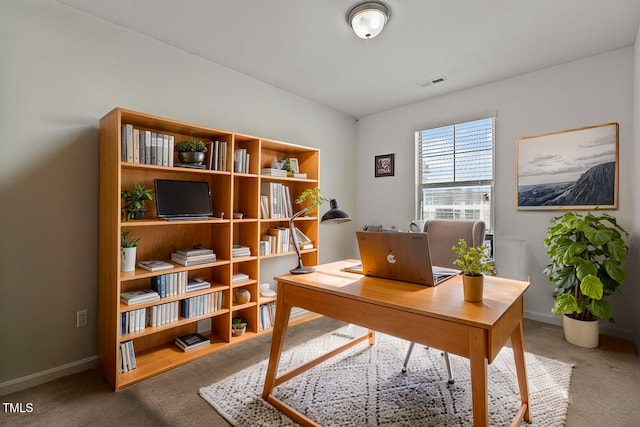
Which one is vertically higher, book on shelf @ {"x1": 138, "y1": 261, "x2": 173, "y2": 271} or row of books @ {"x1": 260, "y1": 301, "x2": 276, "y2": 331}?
book on shelf @ {"x1": 138, "y1": 261, "x2": 173, "y2": 271}

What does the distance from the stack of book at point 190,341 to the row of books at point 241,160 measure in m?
1.44

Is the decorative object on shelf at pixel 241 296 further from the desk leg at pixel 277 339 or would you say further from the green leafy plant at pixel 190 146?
the green leafy plant at pixel 190 146

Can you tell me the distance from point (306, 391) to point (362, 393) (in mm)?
347

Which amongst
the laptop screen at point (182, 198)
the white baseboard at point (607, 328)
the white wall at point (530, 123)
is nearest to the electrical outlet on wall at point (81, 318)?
the laptop screen at point (182, 198)

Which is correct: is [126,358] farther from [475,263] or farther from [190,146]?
[475,263]

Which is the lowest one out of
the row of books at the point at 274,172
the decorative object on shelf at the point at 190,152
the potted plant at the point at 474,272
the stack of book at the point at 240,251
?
the stack of book at the point at 240,251

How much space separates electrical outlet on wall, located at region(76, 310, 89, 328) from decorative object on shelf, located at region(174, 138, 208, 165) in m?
1.28

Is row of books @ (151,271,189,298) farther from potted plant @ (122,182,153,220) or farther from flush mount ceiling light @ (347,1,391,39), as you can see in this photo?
flush mount ceiling light @ (347,1,391,39)

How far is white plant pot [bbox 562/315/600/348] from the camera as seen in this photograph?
255 centimetres

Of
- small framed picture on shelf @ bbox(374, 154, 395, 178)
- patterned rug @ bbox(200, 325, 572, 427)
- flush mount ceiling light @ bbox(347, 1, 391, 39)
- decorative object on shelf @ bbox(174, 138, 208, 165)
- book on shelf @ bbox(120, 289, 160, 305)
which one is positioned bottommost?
patterned rug @ bbox(200, 325, 572, 427)

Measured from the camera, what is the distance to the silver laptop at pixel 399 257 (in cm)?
153

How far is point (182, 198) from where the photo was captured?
2.49m

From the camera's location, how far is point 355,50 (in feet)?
8.80

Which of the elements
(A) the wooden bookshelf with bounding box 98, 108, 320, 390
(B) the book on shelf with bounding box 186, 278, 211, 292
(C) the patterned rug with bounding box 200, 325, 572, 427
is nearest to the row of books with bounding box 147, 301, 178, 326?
(A) the wooden bookshelf with bounding box 98, 108, 320, 390
